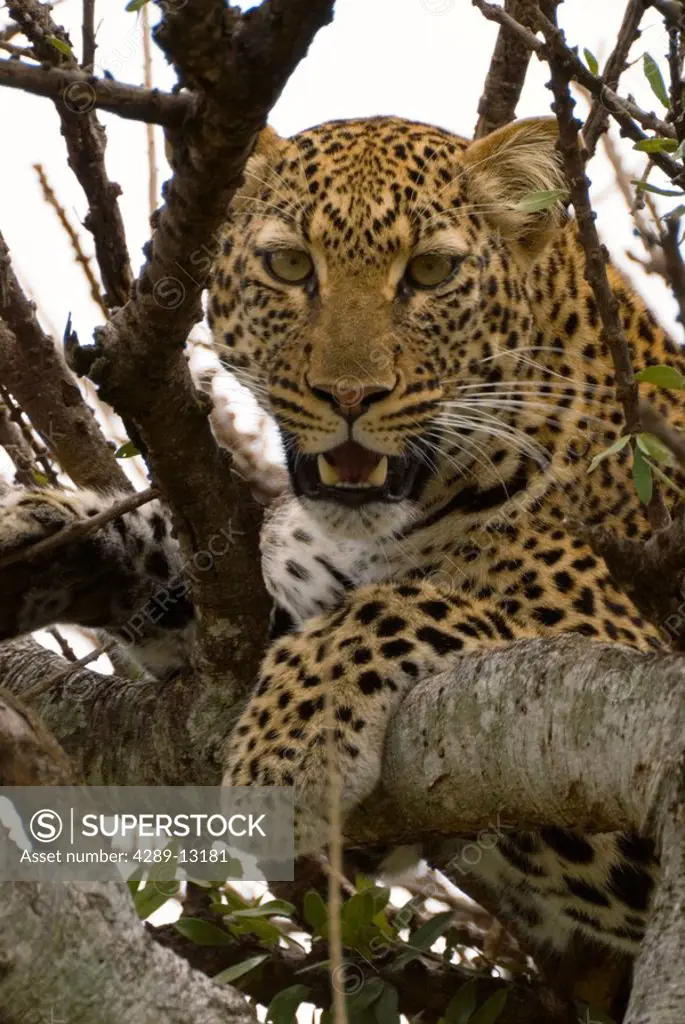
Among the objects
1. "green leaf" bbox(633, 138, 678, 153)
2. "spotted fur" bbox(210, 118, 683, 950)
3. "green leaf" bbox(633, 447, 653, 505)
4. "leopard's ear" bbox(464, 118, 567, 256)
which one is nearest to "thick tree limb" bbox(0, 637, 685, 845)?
"green leaf" bbox(633, 447, 653, 505)

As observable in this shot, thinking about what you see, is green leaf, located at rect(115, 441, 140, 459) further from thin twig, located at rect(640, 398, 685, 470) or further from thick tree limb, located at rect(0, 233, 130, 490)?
thin twig, located at rect(640, 398, 685, 470)

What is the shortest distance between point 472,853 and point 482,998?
0.70 meters

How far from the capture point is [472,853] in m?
4.09

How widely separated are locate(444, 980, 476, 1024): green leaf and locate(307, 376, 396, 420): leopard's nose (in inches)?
64.8

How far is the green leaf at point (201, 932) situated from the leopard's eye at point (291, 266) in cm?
205

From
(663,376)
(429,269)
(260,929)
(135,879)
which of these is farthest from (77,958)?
(429,269)

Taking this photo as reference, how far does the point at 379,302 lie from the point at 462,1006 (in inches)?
82.8

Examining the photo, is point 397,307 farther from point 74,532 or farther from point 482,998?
point 482,998

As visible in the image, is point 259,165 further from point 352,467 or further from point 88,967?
point 88,967

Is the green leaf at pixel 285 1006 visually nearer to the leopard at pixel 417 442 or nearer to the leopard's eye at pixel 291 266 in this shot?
the leopard at pixel 417 442

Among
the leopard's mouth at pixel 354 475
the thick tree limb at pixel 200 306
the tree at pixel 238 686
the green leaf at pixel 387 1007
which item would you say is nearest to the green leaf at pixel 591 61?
the tree at pixel 238 686

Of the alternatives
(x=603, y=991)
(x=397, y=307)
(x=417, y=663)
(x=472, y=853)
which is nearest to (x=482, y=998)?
(x=603, y=991)

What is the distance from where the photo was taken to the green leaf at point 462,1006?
163 inches

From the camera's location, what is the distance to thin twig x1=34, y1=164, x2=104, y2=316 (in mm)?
5660
